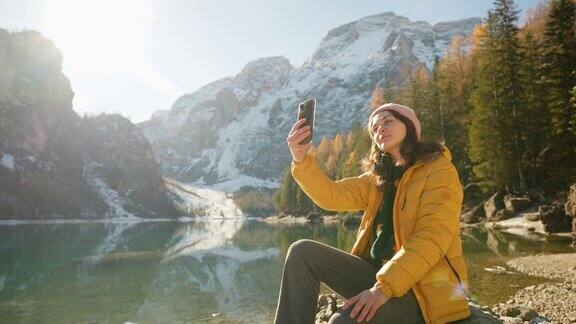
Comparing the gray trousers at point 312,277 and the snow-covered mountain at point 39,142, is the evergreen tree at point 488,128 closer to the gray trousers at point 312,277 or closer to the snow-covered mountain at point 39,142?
the gray trousers at point 312,277

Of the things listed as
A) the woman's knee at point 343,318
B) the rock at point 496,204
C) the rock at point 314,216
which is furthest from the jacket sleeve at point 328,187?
the rock at point 314,216

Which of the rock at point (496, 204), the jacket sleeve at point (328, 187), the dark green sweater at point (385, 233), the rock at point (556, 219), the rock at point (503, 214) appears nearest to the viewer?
the dark green sweater at point (385, 233)

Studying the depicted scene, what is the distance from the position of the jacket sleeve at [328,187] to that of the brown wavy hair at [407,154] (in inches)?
10.3

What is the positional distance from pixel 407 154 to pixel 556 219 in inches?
1028

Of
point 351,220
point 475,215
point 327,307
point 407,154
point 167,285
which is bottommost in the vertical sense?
point 351,220

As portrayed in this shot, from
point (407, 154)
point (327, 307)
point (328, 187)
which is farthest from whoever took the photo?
point (327, 307)

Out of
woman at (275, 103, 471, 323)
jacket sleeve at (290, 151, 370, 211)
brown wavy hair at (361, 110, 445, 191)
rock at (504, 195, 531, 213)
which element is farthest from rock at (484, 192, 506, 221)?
brown wavy hair at (361, 110, 445, 191)

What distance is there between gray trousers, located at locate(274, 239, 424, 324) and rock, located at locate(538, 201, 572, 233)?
26.0 metres

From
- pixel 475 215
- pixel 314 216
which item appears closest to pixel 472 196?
pixel 475 215

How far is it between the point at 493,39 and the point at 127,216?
188m

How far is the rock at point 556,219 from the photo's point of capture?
25.1 m

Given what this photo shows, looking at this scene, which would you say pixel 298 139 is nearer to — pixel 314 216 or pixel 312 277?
pixel 312 277

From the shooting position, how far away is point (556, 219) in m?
25.3

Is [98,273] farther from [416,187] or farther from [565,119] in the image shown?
[565,119]
